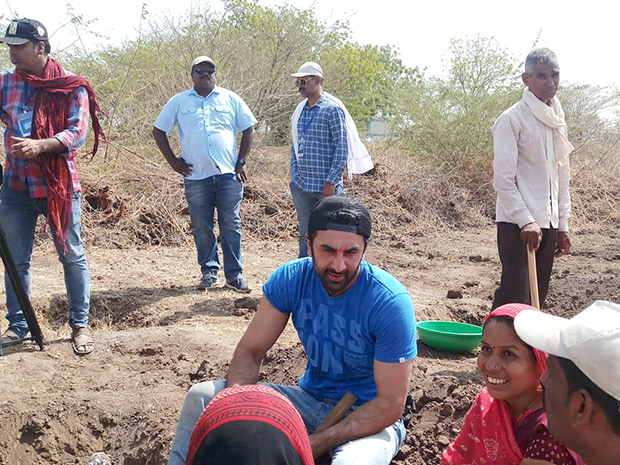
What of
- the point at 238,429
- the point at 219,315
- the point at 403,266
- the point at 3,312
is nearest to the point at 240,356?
the point at 238,429

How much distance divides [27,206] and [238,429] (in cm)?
333

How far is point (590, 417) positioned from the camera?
1608 millimetres

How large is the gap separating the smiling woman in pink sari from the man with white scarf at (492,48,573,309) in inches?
66.1

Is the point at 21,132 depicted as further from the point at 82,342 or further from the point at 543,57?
the point at 543,57

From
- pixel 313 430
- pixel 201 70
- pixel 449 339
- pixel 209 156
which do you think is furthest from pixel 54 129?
pixel 449 339

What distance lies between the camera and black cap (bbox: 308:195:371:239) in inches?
105

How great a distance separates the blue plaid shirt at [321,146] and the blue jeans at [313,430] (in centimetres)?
339

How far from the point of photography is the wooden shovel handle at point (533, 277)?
373 cm

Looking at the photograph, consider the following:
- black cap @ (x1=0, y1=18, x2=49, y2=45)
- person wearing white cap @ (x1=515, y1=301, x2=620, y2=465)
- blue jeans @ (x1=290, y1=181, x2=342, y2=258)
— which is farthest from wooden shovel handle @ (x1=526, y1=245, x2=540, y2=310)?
black cap @ (x1=0, y1=18, x2=49, y2=45)

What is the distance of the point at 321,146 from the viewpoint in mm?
6102

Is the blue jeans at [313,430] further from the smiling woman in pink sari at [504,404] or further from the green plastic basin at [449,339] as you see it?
the green plastic basin at [449,339]

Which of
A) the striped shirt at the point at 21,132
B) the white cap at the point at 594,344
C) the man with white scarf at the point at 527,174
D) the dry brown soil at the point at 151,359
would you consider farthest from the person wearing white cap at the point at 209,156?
the white cap at the point at 594,344

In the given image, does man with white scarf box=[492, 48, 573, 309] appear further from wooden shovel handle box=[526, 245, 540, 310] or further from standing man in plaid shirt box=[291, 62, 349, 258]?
standing man in plaid shirt box=[291, 62, 349, 258]

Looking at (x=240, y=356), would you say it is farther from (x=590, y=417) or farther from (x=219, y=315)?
(x=219, y=315)
